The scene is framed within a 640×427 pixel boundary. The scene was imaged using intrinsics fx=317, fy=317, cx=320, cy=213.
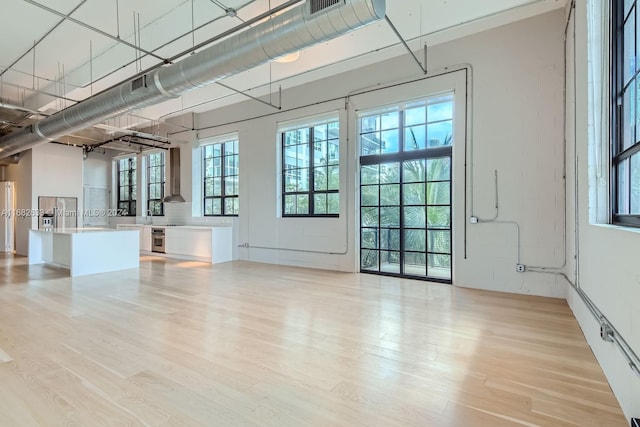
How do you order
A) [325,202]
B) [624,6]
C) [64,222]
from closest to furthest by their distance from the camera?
1. [624,6]
2. [325,202]
3. [64,222]

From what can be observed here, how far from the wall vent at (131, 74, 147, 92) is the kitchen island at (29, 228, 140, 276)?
302cm

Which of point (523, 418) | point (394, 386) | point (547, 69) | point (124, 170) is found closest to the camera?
point (523, 418)

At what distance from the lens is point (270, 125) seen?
730 cm

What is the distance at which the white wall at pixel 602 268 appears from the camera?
5.71ft

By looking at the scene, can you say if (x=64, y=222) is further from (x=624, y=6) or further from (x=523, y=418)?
(x=624, y=6)

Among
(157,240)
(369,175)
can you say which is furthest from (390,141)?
(157,240)

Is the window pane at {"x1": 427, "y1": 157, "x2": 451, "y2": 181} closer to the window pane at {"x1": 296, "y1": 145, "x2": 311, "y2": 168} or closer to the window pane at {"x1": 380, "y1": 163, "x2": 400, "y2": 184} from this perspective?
the window pane at {"x1": 380, "y1": 163, "x2": 400, "y2": 184}

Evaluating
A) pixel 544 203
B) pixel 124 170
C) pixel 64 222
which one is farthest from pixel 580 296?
pixel 124 170

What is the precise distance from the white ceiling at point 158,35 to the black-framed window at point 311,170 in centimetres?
113

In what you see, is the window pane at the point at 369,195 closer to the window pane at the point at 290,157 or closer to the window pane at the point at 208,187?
the window pane at the point at 290,157

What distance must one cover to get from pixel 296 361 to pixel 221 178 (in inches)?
274

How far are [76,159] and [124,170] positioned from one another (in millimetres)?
1713

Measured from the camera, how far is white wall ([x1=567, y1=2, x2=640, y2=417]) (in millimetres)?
1740

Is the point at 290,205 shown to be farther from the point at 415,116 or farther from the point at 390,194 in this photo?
the point at 415,116
